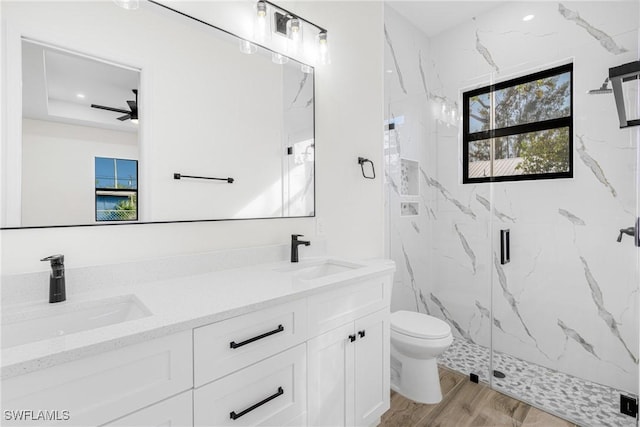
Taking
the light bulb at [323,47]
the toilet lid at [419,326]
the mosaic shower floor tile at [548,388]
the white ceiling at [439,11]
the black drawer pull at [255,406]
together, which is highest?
the white ceiling at [439,11]

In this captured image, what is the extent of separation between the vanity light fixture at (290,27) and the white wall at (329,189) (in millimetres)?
85

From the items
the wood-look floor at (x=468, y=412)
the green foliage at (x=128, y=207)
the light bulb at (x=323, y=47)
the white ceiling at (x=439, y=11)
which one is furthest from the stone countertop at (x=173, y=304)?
the white ceiling at (x=439, y=11)

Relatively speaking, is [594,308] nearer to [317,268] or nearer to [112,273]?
[317,268]

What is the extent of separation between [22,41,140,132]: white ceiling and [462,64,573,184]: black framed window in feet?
8.12

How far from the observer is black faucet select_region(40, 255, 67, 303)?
103 cm

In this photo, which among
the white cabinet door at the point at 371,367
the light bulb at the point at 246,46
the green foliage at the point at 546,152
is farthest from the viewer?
the green foliage at the point at 546,152

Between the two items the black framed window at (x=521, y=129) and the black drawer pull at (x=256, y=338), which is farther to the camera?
the black framed window at (x=521, y=129)

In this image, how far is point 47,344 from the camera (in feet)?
2.37

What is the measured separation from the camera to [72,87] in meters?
1.15

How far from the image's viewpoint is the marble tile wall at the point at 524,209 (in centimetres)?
205

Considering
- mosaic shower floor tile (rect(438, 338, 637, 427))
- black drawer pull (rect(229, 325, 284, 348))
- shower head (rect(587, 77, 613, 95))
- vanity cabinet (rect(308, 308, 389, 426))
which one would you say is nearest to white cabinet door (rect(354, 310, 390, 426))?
vanity cabinet (rect(308, 308, 389, 426))

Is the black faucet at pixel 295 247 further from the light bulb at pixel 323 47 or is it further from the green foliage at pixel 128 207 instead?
the light bulb at pixel 323 47

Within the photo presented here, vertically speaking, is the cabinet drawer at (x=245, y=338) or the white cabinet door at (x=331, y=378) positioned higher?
the cabinet drawer at (x=245, y=338)

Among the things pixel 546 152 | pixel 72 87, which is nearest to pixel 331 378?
pixel 72 87
